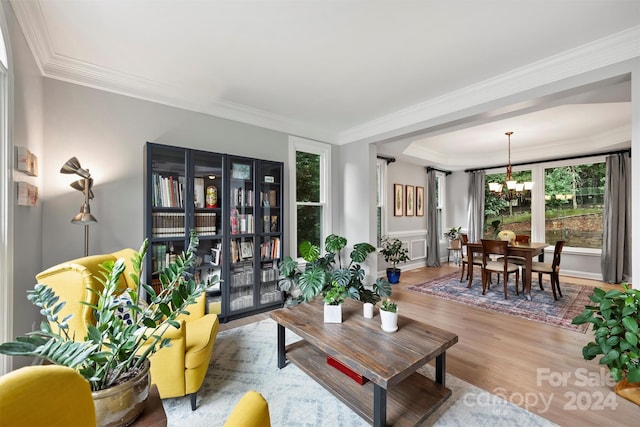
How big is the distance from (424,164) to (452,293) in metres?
3.19

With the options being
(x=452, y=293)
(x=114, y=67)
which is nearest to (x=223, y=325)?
(x=114, y=67)

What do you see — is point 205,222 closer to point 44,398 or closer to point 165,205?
point 165,205

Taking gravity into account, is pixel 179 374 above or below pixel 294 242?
below

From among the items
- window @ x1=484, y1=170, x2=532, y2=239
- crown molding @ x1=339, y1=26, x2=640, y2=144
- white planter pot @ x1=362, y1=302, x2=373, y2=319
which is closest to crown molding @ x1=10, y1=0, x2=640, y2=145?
crown molding @ x1=339, y1=26, x2=640, y2=144

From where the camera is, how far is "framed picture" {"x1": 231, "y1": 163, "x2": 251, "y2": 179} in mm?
3221

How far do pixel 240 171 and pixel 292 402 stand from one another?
2.47 m

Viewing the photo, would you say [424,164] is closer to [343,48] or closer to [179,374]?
[343,48]

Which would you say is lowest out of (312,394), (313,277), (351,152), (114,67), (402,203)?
(312,394)

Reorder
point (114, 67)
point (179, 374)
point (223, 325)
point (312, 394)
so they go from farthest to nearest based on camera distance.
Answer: point (223, 325) < point (114, 67) < point (312, 394) < point (179, 374)

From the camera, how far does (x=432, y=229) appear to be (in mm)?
6352

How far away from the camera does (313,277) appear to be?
2752mm

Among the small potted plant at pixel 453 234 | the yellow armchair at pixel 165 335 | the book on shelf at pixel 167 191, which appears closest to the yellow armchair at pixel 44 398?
the yellow armchair at pixel 165 335

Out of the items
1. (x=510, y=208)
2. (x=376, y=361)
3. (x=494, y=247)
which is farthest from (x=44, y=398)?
(x=510, y=208)

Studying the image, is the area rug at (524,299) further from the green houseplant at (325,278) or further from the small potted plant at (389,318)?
the small potted plant at (389,318)
